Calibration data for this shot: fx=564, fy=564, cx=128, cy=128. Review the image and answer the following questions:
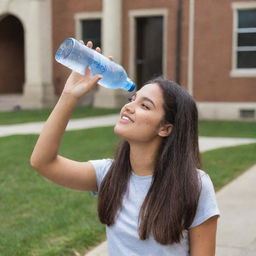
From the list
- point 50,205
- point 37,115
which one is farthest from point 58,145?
point 37,115

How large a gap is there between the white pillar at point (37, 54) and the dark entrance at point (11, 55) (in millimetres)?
2794

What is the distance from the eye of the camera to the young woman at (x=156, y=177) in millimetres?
2266

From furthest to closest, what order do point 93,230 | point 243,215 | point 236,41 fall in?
point 236,41 < point 243,215 < point 93,230

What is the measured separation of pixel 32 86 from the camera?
20.9 metres

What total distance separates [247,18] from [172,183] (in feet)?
53.4

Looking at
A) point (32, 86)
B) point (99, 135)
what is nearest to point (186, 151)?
point (99, 135)

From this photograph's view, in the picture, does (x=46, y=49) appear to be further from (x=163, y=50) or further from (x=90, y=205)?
(x=90, y=205)

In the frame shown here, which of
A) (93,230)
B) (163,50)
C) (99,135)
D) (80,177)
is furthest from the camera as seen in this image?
(163,50)

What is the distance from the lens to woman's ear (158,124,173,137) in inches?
91.7

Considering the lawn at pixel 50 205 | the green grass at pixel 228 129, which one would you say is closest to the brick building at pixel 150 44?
the green grass at pixel 228 129

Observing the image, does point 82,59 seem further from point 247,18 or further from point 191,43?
point 191,43

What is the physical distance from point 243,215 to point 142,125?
154 inches

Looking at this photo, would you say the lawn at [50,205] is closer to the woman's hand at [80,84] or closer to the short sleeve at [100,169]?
the short sleeve at [100,169]

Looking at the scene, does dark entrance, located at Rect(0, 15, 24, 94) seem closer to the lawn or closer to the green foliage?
the lawn
